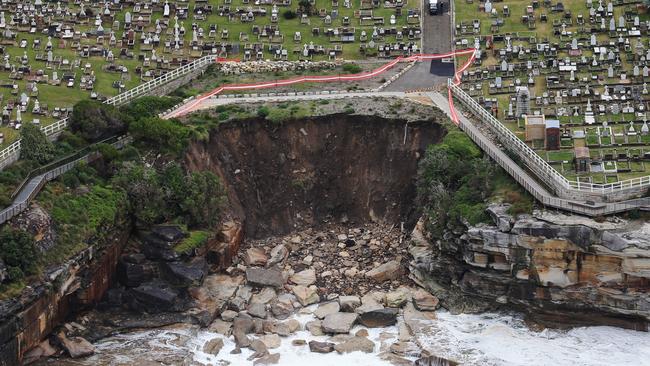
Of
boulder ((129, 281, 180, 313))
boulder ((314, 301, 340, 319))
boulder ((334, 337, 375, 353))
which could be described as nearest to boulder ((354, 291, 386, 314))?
boulder ((314, 301, 340, 319))

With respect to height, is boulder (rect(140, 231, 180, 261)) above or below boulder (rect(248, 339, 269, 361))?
above

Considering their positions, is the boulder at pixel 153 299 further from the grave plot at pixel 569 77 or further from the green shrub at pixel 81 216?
the grave plot at pixel 569 77

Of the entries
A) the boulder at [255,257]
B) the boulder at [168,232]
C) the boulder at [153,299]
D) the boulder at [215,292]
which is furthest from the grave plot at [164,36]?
the boulder at [153,299]

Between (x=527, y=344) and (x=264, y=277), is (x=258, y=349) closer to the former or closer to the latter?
(x=264, y=277)

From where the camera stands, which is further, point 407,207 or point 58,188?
point 407,207

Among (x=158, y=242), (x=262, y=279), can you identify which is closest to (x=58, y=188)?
(x=158, y=242)

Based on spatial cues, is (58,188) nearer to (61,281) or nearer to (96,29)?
(61,281)

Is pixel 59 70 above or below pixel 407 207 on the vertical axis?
above

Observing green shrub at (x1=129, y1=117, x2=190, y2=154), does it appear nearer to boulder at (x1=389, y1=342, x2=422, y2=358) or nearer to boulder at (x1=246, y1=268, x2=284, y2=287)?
boulder at (x1=246, y1=268, x2=284, y2=287)
